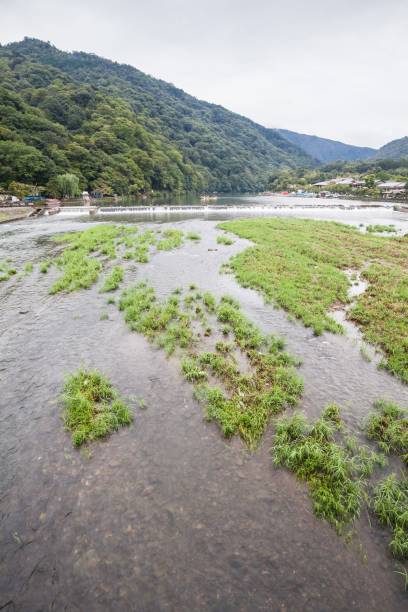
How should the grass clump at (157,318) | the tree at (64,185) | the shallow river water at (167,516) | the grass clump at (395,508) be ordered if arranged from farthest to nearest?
the tree at (64,185) → the grass clump at (157,318) → the grass clump at (395,508) → the shallow river water at (167,516)

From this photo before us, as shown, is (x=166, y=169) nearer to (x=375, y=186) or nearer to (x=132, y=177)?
(x=132, y=177)

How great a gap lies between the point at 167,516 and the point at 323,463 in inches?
124

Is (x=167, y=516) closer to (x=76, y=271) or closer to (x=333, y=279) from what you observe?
(x=333, y=279)

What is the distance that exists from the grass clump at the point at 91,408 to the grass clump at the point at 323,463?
372 centimetres

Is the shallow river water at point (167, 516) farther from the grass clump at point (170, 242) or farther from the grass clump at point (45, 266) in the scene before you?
the grass clump at point (170, 242)

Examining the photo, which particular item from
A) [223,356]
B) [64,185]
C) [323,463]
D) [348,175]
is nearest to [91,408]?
[223,356]

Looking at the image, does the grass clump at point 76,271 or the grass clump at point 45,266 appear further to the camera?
the grass clump at point 45,266

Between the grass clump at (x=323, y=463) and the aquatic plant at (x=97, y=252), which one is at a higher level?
the aquatic plant at (x=97, y=252)

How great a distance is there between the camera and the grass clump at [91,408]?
21.3 feet

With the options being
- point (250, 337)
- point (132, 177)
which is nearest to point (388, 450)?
point (250, 337)

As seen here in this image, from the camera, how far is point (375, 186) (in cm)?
10831

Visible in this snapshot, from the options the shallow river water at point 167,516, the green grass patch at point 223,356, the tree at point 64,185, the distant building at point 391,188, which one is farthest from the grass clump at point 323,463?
the distant building at point 391,188

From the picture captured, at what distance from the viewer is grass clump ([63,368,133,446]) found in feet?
21.3

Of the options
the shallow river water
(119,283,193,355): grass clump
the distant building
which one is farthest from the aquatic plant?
the distant building
